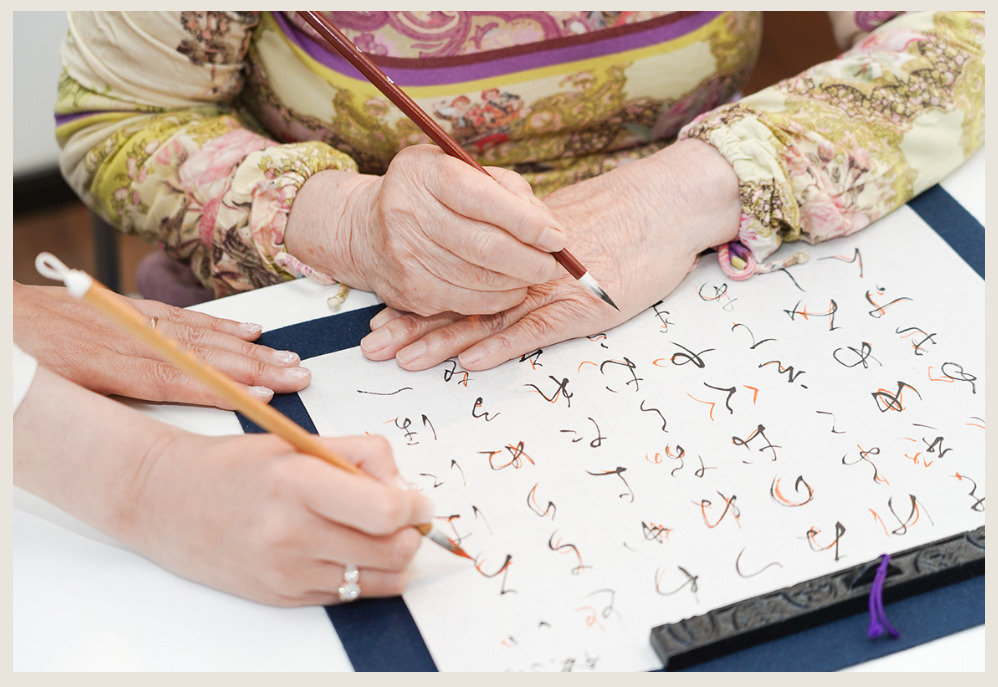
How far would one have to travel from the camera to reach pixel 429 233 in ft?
2.23

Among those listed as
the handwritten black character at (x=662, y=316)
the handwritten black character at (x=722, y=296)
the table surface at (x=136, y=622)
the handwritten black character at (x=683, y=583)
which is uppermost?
the handwritten black character at (x=722, y=296)

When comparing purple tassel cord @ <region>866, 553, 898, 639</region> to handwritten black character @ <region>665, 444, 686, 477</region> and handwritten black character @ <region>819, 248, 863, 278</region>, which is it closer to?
handwritten black character @ <region>665, 444, 686, 477</region>

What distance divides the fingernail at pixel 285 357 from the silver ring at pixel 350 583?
20 cm

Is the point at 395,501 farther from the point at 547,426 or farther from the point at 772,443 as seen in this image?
the point at 772,443

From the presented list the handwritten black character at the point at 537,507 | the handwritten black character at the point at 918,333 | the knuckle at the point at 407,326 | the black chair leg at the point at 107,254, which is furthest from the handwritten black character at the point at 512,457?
the black chair leg at the point at 107,254

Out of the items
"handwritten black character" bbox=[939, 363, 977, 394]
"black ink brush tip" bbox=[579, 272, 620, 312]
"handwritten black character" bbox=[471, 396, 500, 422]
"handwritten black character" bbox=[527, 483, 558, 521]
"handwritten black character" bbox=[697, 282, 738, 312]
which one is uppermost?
"black ink brush tip" bbox=[579, 272, 620, 312]

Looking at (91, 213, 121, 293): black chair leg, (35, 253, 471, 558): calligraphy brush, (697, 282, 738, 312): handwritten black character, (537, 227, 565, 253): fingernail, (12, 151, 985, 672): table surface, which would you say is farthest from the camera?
(91, 213, 121, 293): black chair leg

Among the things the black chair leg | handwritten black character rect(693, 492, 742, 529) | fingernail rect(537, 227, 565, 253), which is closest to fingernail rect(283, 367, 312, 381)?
fingernail rect(537, 227, 565, 253)

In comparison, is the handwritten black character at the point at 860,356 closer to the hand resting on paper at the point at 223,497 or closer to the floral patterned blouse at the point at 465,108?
the floral patterned blouse at the point at 465,108

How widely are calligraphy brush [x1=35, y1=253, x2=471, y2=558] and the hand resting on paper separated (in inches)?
0.5

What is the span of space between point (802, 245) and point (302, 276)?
1.52 feet

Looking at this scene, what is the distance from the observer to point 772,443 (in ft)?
2.08

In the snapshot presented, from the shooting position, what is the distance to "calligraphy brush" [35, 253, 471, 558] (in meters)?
0.43

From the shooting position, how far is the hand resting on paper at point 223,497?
0.52 metres
